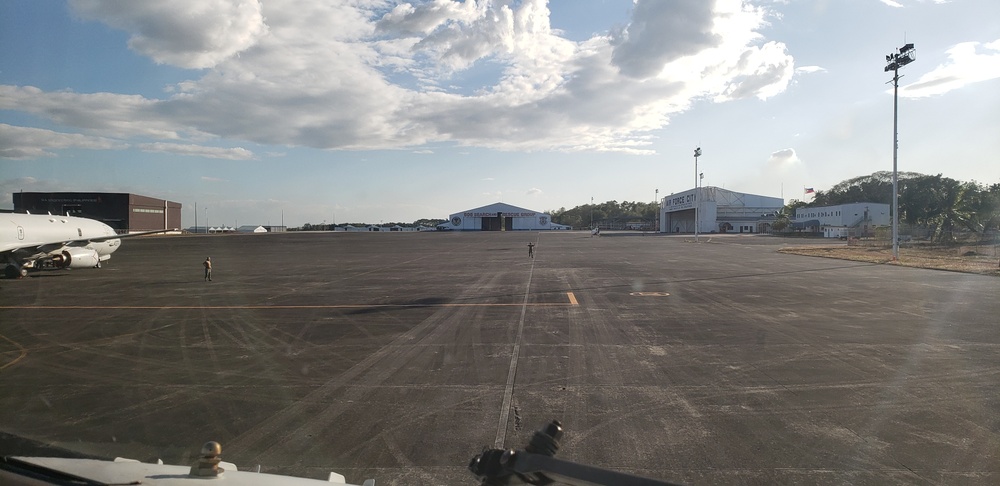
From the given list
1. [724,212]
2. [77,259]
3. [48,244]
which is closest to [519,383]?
[48,244]

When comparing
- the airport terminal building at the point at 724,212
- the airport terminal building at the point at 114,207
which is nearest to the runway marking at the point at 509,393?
the airport terminal building at the point at 114,207

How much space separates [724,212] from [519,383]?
12318 centimetres

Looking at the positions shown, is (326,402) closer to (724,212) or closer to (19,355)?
(19,355)

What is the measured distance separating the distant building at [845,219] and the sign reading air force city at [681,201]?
20.8 m

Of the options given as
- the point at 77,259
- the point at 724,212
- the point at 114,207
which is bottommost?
the point at 77,259

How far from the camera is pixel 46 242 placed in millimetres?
22281

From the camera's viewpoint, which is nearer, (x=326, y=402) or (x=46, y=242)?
(x=326, y=402)

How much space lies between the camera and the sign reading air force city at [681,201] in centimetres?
10362

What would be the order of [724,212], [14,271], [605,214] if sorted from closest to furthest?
1. [14,271]
2. [724,212]
3. [605,214]

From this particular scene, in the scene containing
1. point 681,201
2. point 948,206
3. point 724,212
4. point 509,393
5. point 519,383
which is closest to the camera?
point 509,393

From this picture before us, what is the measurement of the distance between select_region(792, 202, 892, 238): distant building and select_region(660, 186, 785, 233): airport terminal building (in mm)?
11372

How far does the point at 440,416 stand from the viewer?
617 centimetres

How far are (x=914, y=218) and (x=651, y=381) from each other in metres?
75.8

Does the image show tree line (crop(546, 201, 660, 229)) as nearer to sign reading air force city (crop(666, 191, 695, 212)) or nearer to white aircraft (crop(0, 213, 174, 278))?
sign reading air force city (crop(666, 191, 695, 212))
